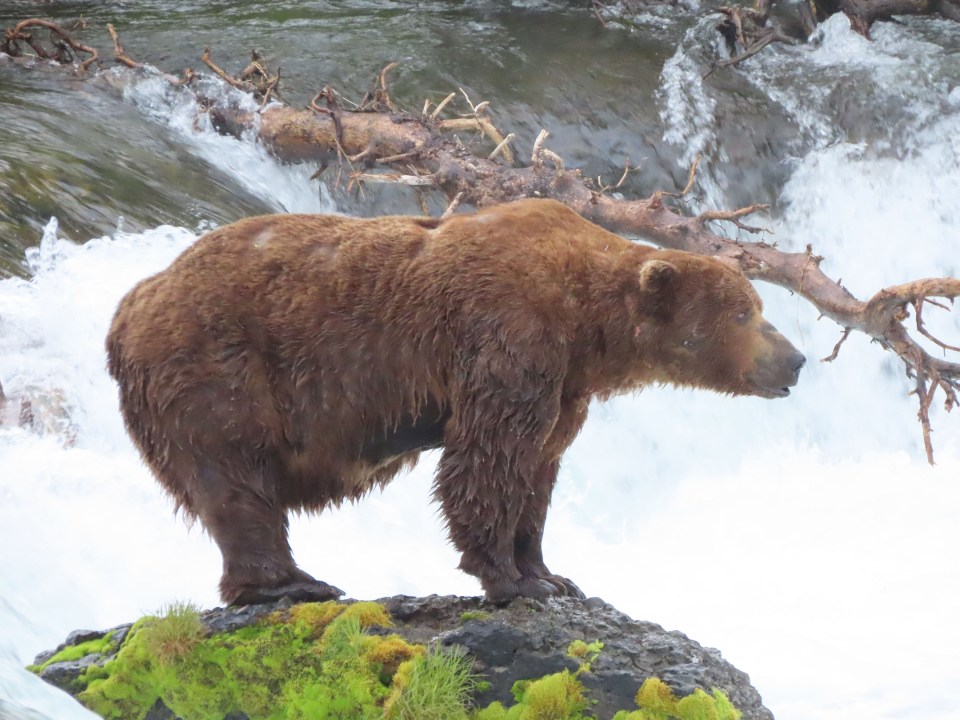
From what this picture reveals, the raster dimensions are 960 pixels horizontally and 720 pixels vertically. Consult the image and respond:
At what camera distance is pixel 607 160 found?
13562 mm

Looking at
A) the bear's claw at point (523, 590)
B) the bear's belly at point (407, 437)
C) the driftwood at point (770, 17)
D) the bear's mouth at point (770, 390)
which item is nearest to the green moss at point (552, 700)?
the bear's claw at point (523, 590)

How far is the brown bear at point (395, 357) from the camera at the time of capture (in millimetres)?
5078

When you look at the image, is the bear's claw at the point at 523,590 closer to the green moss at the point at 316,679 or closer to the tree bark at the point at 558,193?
the green moss at the point at 316,679

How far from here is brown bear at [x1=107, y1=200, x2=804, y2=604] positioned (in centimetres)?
508

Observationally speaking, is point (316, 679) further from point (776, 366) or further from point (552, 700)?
point (776, 366)

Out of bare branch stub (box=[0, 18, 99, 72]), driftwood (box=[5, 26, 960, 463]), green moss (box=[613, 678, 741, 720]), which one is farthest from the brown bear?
bare branch stub (box=[0, 18, 99, 72])

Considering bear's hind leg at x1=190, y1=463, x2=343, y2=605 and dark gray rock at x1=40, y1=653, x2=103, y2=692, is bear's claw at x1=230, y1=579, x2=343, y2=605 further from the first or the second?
dark gray rock at x1=40, y1=653, x2=103, y2=692

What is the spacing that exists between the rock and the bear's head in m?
1.06

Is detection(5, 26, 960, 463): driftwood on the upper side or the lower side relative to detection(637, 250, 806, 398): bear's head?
upper

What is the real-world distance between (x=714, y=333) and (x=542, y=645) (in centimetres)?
151

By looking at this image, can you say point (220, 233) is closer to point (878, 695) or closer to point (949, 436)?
point (878, 695)

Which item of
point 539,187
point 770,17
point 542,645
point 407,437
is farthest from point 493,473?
point 770,17

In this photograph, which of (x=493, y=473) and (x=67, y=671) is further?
(x=493, y=473)

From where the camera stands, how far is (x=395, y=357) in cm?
517
